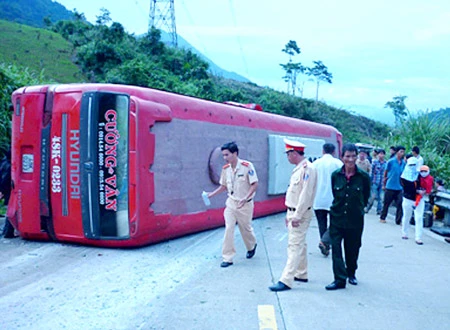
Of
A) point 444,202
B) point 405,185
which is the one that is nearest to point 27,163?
point 405,185

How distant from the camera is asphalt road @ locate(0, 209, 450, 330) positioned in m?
5.02

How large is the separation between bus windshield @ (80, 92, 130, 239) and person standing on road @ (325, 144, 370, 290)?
3089 millimetres

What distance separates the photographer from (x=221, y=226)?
10406 millimetres

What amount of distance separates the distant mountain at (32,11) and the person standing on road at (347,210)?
2194 inches

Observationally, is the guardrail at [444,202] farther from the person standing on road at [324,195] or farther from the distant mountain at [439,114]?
the distant mountain at [439,114]

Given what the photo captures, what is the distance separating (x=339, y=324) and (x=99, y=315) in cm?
233

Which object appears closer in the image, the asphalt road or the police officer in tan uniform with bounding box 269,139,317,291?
the asphalt road

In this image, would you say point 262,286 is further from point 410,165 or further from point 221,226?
point 410,165

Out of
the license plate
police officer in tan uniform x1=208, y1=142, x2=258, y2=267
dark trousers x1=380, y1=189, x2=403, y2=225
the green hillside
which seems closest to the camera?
police officer in tan uniform x1=208, y1=142, x2=258, y2=267

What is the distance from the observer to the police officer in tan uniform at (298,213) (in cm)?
612

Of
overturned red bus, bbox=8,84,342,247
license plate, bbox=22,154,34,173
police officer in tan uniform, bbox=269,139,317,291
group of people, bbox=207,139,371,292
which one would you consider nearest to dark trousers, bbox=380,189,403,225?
overturned red bus, bbox=8,84,342,247

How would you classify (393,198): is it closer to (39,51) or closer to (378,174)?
(378,174)

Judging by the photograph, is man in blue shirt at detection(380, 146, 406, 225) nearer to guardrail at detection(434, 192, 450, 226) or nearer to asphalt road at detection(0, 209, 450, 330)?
guardrail at detection(434, 192, 450, 226)

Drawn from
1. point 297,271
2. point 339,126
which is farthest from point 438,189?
point 339,126
